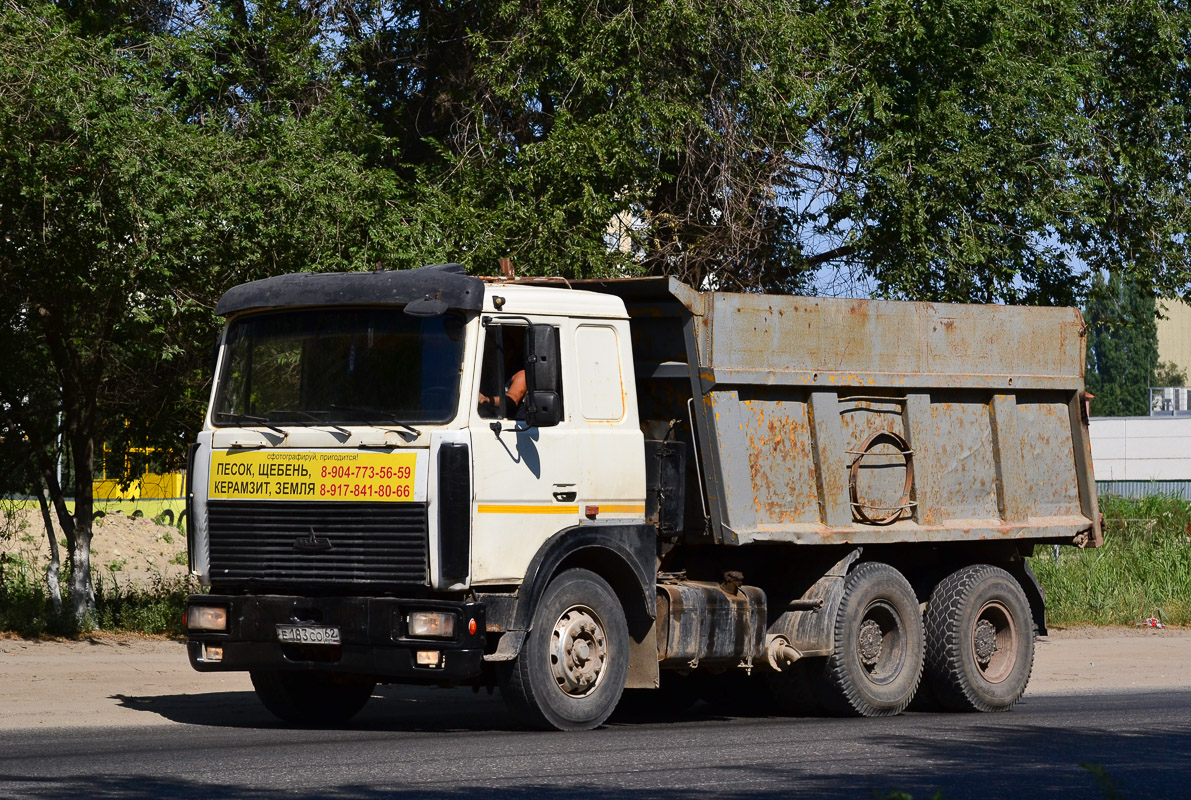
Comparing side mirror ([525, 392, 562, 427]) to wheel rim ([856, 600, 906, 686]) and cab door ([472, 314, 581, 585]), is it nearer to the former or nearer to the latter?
cab door ([472, 314, 581, 585])

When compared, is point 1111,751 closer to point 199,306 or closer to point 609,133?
point 199,306

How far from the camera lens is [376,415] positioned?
9.57 meters

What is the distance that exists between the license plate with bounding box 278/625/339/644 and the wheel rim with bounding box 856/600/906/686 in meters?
4.08

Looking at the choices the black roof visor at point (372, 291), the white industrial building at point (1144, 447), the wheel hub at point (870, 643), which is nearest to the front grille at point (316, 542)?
the black roof visor at point (372, 291)

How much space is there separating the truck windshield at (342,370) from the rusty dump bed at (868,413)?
1687 mm

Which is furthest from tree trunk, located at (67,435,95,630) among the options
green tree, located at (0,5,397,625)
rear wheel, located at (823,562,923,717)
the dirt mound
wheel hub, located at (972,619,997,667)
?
the dirt mound

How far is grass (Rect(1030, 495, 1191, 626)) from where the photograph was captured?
21047 millimetres

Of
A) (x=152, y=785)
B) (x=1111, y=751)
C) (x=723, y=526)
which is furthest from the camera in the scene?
(x=723, y=526)

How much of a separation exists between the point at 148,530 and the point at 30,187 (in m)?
22.0

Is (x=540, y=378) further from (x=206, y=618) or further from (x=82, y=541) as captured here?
(x=82, y=541)

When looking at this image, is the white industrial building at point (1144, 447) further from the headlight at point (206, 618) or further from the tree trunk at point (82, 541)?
the headlight at point (206, 618)

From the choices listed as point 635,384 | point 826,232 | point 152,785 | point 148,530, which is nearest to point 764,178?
point 826,232

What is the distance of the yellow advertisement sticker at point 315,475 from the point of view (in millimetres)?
9297

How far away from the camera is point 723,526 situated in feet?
34.8
